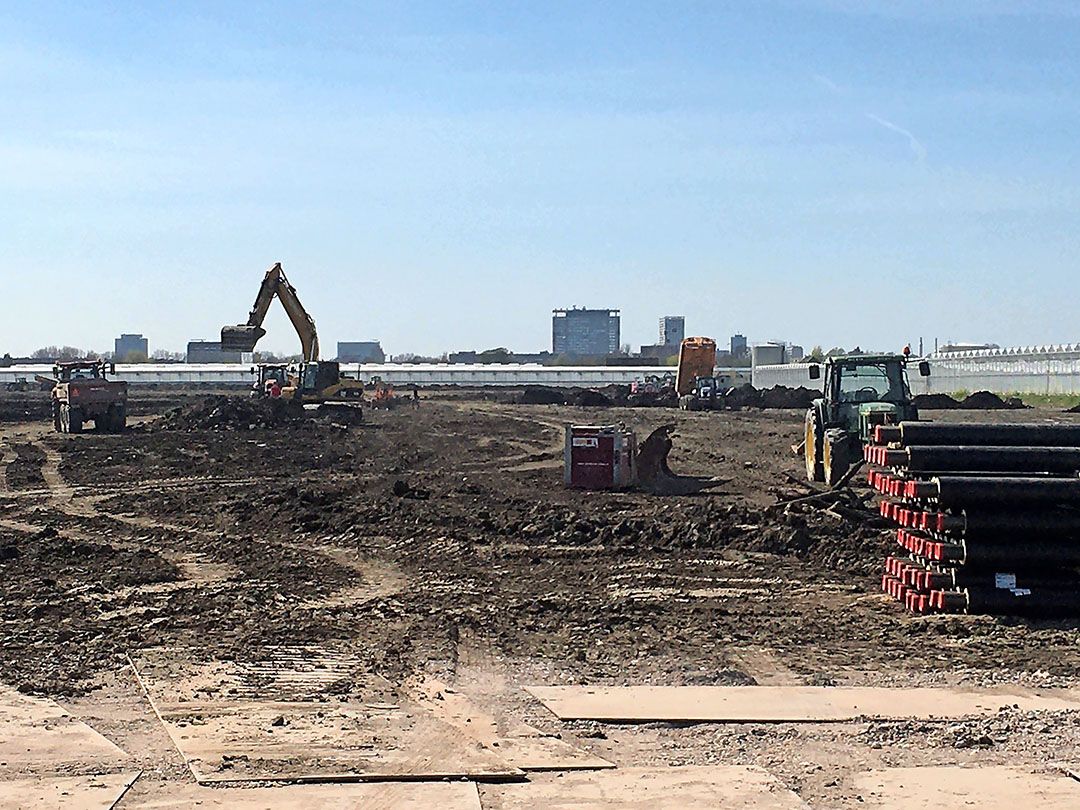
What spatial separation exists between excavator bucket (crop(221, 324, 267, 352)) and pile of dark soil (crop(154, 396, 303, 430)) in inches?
89.4

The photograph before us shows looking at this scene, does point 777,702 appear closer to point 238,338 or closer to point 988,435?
point 988,435

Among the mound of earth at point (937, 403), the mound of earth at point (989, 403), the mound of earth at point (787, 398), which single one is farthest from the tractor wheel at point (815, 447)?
the mound of earth at point (787, 398)

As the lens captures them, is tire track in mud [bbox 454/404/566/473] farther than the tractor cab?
No

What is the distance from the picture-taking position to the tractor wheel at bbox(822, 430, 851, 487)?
2258cm

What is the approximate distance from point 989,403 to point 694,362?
14122 mm

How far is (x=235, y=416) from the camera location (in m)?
46.4

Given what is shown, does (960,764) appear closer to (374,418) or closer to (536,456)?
(536,456)

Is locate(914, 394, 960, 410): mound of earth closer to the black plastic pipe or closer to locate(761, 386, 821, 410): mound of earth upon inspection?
locate(761, 386, 821, 410): mound of earth

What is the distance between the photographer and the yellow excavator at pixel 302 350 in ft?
151

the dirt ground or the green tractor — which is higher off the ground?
the green tractor

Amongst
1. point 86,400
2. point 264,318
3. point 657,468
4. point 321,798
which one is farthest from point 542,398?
point 321,798

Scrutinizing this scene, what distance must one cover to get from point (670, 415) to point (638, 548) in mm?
41690

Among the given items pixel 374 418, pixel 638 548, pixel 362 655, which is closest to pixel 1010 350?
pixel 374 418

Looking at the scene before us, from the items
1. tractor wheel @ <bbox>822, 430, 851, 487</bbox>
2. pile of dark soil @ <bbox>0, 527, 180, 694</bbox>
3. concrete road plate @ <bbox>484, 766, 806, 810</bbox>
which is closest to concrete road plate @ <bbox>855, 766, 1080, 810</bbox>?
concrete road plate @ <bbox>484, 766, 806, 810</bbox>
